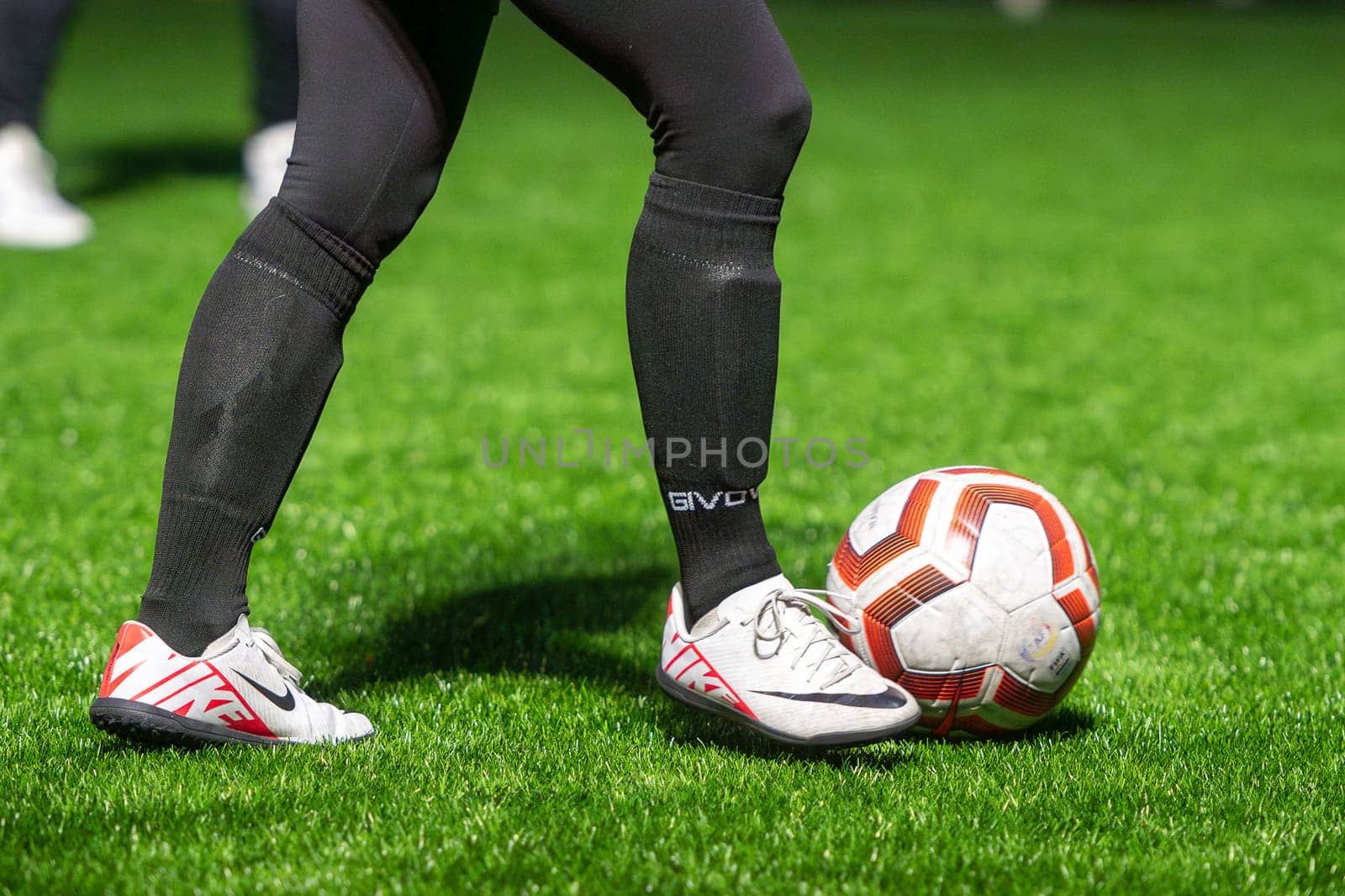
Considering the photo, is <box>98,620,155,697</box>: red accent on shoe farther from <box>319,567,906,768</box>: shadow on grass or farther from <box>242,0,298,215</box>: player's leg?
<box>242,0,298,215</box>: player's leg

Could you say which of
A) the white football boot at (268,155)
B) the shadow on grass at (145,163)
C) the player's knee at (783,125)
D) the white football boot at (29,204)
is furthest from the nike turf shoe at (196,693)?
the shadow on grass at (145,163)

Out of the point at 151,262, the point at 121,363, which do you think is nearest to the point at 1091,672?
the point at 121,363

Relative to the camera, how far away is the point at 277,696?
2.22m

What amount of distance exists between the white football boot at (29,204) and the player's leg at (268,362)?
19.3 feet

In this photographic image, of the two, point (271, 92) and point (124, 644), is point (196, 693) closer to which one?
point (124, 644)

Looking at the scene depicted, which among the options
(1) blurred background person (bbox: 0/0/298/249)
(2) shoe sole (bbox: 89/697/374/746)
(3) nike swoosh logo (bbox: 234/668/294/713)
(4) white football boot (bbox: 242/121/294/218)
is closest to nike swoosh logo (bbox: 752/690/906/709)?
(3) nike swoosh logo (bbox: 234/668/294/713)

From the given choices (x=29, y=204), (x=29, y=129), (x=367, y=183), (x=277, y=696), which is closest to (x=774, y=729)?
(x=277, y=696)

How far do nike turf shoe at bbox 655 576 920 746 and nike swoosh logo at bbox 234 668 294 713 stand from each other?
0.59m

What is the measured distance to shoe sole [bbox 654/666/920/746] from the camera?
2125 millimetres

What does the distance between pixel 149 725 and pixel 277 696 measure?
7.9 inches

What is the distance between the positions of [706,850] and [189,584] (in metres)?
0.88

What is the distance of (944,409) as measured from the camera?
5051 mm

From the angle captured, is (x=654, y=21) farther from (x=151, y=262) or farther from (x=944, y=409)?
(x=151, y=262)

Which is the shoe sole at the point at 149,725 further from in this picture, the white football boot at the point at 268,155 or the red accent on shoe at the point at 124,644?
the white football boot at the point at 268,155
